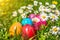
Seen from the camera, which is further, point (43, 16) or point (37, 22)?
point (43, 16)

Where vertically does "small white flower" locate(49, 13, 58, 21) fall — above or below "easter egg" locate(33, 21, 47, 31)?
above

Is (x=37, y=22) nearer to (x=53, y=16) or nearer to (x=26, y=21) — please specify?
(x=26, y=21)

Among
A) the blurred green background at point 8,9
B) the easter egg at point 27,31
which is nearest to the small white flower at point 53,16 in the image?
the blurred green background at point 8,9

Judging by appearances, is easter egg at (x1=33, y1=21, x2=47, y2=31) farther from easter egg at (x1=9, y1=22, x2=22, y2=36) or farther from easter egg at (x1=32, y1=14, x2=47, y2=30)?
easter egg at (x1=9, y1=22, x2=22, y2=36)

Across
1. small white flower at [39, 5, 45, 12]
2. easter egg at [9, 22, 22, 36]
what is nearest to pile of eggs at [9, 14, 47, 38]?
easter egg at [9, 22, 22, 36]

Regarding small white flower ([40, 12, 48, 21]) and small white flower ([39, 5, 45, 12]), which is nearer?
small white flower ([40, 12, 48, 21])

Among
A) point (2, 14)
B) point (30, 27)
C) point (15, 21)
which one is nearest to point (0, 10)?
point (2, 14)

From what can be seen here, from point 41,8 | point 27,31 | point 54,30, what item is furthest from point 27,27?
point 41,8
